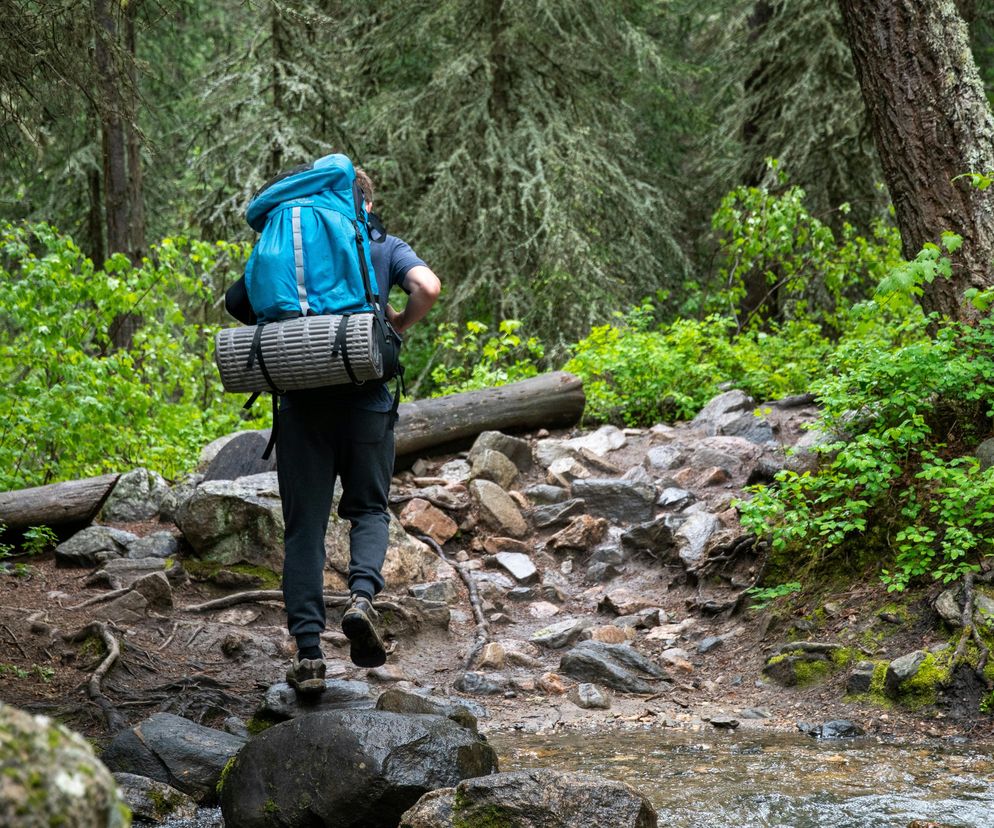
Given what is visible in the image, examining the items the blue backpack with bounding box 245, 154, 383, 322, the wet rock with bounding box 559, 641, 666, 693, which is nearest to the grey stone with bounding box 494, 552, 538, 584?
the wet rock with bounding box 559, 641, 666, 693

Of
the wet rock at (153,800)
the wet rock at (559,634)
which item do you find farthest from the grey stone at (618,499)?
the wet rock at (153,800)

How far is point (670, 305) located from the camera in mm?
17031

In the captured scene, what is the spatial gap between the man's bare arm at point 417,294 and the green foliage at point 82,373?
14.1 ft

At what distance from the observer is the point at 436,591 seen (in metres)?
7.13

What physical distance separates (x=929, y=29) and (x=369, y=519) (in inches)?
181

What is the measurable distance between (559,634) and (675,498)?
1.99 m

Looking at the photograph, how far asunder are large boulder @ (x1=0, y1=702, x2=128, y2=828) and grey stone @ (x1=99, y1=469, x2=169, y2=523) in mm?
7152

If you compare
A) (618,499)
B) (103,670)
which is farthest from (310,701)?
(618,499)

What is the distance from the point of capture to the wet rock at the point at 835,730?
4.77 metres

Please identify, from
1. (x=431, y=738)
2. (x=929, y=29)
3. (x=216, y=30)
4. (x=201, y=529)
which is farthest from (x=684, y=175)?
(x=431, y=738)

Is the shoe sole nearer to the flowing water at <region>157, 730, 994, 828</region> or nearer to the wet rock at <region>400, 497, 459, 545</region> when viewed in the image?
the flowing water at <region>157, 730, 994, 828</region>

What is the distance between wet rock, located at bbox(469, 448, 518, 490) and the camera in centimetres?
873

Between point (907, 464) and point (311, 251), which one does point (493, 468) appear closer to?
point (907, 464)

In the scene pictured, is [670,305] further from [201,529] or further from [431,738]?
[431,738]
